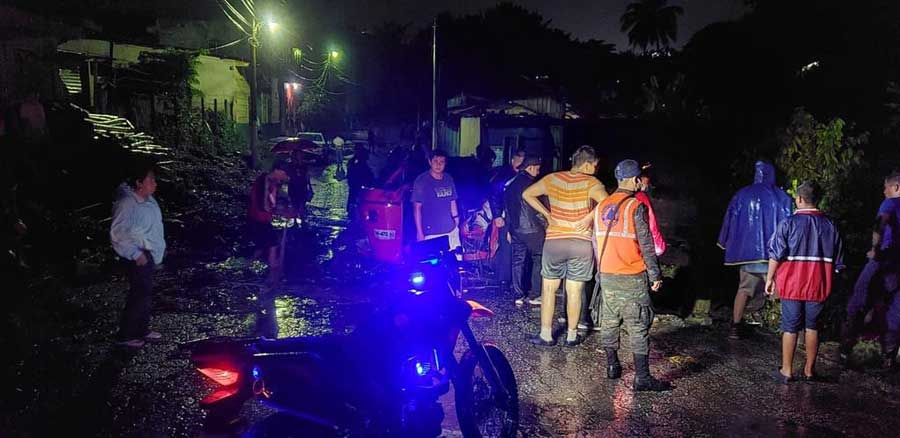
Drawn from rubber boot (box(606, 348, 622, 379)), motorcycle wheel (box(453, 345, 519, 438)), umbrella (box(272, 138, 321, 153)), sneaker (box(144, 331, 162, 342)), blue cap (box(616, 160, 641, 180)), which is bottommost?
sneaker (box(144, 331, 162, 342))

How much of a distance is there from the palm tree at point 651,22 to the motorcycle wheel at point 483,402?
65.9 metres

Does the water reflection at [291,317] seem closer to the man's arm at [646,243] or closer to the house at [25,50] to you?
the man's arm at [646,243]

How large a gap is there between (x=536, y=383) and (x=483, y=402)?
1407 mm

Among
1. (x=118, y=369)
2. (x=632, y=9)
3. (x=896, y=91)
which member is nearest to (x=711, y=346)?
(x=896, y=91)

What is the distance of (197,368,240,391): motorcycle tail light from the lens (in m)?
3.18

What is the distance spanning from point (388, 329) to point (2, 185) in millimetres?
6169

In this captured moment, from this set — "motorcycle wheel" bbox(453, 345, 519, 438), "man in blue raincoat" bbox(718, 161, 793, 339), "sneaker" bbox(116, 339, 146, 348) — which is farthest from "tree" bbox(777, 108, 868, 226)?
"sneaker" bbox(116, 339, 146, 348)

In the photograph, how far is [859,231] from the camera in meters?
7.42

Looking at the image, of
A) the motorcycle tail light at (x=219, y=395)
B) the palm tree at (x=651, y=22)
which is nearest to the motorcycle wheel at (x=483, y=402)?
the motorcycle tail light at (x=219, y=395)

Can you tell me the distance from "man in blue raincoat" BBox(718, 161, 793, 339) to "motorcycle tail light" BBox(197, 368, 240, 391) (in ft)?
18.2

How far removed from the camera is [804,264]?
5371 mm

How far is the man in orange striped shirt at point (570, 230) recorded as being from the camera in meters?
5.98

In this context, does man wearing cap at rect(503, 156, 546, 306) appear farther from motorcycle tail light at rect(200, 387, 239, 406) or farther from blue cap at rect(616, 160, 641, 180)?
motorcycle tail light at rect(200, 387, 239, 406)

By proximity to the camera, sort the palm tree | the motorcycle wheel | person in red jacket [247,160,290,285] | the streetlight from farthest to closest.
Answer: the palm tree → the streetlight → person in red jacket [247,160,290,285] → the motorcycle wheel
